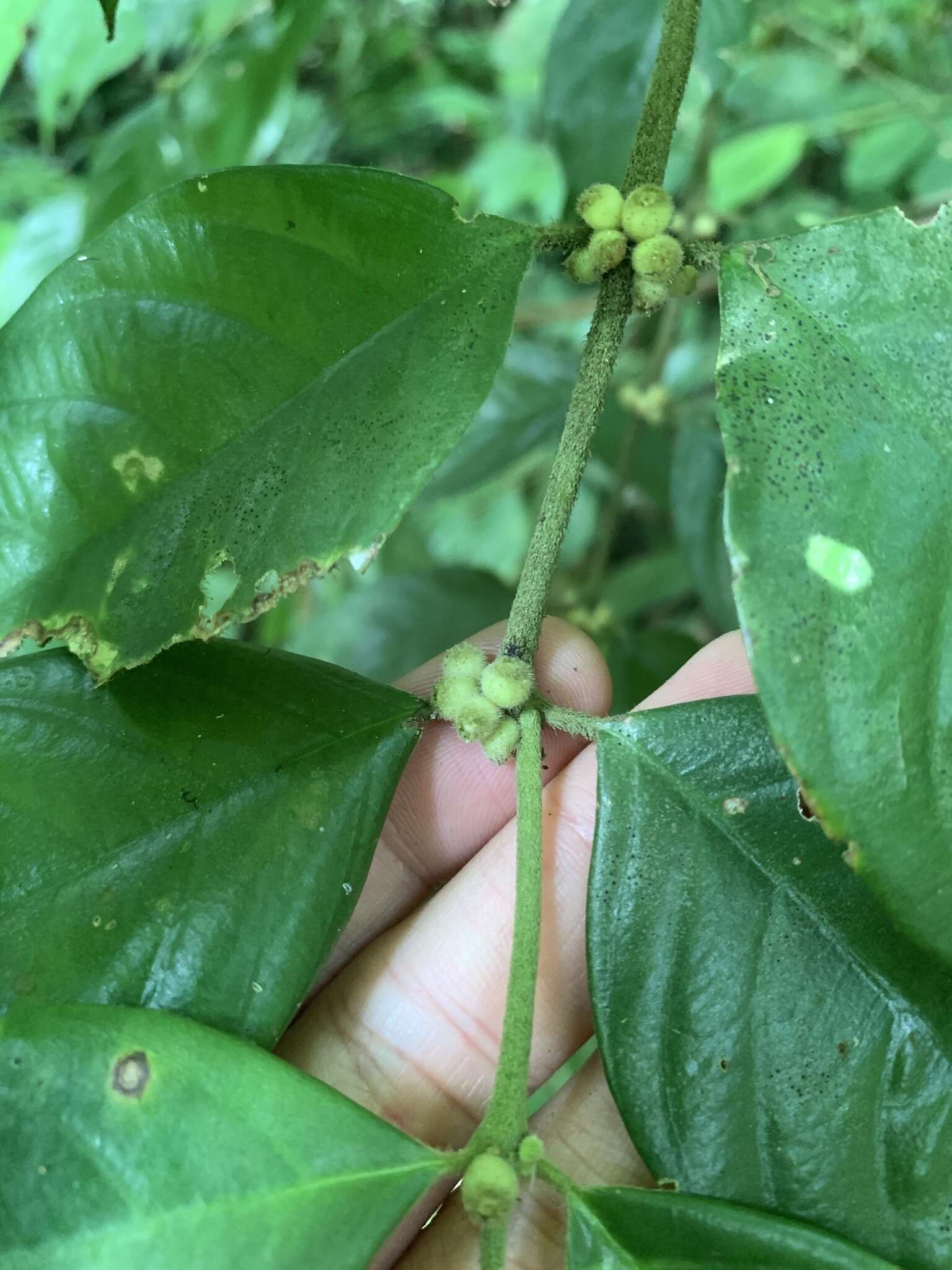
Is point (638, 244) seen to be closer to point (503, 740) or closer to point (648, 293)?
point (648, 293)

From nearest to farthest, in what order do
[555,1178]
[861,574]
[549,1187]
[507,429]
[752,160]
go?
1. [861,574]
2. [555,1178]
3. [549,1187]
4. [507,429]
5. [752,160]

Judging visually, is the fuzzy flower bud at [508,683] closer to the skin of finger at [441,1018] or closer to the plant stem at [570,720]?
the plant stem at [570,720]

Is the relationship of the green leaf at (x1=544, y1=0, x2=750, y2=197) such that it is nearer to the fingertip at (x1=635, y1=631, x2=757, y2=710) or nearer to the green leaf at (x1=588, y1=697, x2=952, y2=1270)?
the fingertip at (x1=635, y1=631, x2=757, y2=710)

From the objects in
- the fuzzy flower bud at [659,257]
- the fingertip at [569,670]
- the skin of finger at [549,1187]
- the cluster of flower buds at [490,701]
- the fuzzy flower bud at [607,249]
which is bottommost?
the skin of finger at [549,1187]

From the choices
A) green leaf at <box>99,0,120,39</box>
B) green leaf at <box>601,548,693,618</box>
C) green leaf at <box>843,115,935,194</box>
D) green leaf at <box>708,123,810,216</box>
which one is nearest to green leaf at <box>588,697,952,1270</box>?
green leaf at <box>99,0,120,39</box>

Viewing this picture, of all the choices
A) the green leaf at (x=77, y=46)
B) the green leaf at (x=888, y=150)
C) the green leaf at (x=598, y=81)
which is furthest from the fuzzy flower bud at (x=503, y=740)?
the green leaf at (x=888, y=150)

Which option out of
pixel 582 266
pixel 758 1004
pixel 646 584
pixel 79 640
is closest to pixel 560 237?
pixel 582 266
